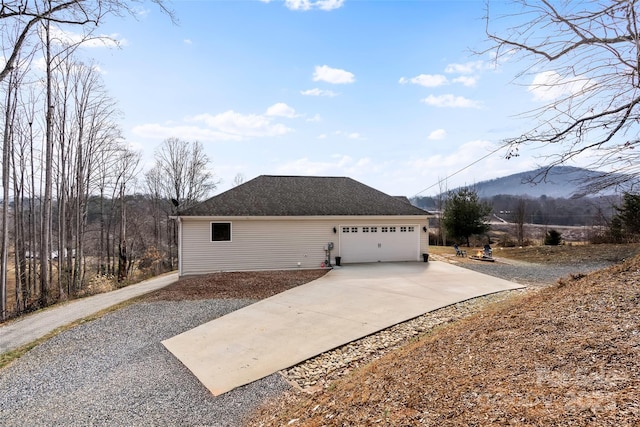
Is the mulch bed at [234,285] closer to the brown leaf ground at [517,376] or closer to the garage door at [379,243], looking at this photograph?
the garage door at [379,243]

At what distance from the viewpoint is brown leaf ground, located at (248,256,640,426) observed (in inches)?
93.2

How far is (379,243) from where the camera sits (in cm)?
1516

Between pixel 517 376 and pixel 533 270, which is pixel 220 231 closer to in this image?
pixel 517 376

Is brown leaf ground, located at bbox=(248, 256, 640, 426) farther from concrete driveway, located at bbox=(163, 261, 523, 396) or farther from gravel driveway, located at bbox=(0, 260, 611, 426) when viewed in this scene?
concrete driveway, located at bbox=(163, 261, 523, 396)

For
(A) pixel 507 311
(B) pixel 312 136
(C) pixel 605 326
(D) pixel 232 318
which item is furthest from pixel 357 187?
(C) pixel 605 326

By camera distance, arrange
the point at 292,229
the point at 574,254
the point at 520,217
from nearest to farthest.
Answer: the point at 292,229 → the point at 574,254 → the point at 520,217

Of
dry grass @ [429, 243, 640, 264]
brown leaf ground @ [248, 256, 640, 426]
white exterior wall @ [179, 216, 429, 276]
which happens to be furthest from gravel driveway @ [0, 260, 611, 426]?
dry grass @ [429, 243, 640, 264]

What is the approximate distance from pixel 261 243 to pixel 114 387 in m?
8.96

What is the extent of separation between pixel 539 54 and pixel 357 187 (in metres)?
13.5

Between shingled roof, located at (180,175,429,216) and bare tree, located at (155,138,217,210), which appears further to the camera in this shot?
bare tree, located at (155,138,217,210)

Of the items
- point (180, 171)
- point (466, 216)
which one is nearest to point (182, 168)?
point (180, 171)

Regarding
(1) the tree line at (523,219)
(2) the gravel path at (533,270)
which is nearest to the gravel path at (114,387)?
(2) the gravel path at (533,270)

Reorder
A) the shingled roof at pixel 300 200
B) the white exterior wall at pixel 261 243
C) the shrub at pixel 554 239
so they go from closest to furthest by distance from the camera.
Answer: the white exterior wall at pixel 261 243, the shingled roof at pixel 300 200, the shrub at pixel 554 239

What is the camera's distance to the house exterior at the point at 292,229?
1309 cm
